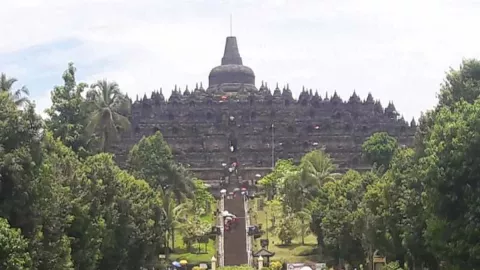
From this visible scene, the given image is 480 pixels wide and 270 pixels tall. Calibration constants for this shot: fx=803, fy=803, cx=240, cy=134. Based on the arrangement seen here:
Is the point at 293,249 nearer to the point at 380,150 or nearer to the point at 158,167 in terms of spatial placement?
the point at 158,167

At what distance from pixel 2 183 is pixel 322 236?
29.9 metres

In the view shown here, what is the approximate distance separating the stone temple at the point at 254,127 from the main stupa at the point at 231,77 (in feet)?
15.1

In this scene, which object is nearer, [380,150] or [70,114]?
[70,114]

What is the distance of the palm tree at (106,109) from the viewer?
53.0m

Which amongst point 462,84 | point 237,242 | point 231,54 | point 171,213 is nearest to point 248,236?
point 237,242

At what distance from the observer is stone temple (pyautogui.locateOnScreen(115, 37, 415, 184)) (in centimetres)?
9500

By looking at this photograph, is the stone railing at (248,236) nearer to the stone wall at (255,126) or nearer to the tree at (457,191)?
the stone wall at (255,126)

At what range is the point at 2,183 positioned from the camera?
23.7 meters

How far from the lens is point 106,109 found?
53.2m

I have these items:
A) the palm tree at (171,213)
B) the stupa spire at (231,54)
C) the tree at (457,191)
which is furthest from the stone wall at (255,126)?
the tree at (457,191)

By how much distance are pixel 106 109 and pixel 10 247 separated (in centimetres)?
3156

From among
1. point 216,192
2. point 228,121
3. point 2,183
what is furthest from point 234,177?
point 2,183

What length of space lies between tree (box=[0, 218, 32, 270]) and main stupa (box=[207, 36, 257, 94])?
9393 centimetres

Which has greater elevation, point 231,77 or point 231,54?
point 231,54
